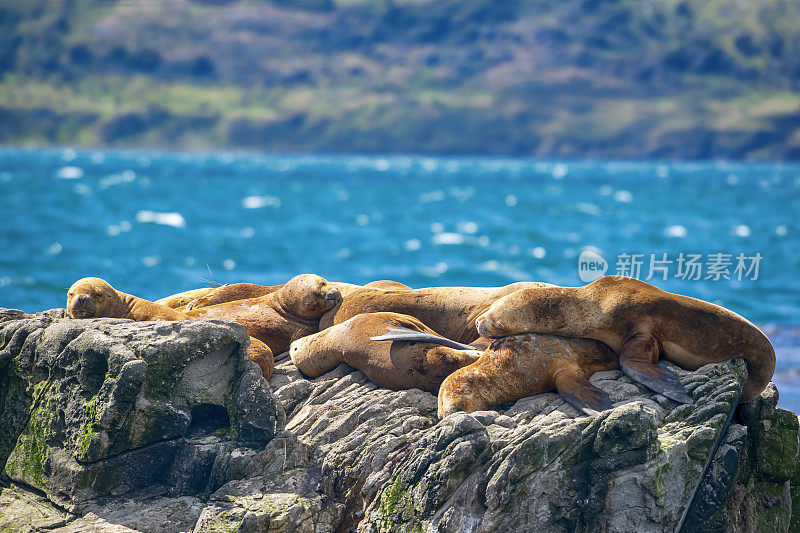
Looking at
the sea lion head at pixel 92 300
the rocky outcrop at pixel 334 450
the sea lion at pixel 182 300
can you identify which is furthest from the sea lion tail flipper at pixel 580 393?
the sea lion at pixel 182 300

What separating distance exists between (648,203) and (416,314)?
6467 centimetres

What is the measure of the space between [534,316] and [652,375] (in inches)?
43.8

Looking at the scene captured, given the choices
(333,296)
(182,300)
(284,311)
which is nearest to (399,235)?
(182,300)

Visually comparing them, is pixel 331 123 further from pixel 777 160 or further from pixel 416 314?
pixel 416 314

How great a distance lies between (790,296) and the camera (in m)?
26.2

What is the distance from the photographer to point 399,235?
48281mm

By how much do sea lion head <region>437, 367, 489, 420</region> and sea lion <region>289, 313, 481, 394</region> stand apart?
0.32 metres

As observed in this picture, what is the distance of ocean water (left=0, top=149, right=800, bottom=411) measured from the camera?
91.8 ft

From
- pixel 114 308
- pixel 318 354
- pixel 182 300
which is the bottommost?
pixel 318 354

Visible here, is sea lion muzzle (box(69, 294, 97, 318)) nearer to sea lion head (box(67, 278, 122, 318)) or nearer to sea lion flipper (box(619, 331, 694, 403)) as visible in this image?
sea lion head (box(67, 278, 122, 318))

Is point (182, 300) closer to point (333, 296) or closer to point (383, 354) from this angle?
point (333, 296)

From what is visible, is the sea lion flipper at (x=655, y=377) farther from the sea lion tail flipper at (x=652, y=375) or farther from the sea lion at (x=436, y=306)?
the sea lion at (x=436, y=306)

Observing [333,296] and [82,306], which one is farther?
[333,296]

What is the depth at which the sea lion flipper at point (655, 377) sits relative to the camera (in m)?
7.13
